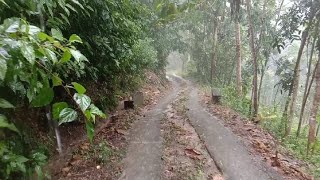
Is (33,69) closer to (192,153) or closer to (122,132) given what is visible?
(192,153)

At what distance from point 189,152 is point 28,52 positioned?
195 inches

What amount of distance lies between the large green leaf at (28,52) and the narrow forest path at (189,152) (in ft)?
12.5

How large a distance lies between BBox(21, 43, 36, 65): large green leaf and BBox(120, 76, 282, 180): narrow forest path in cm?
380

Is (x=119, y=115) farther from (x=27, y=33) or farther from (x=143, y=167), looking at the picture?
(x=27, y=33)

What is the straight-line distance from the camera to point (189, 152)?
5.77 m

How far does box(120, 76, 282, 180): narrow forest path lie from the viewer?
4.96 meters

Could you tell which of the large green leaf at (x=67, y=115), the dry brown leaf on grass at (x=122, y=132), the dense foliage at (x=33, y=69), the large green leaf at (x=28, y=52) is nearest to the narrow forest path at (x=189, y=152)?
the dry brown leaf on grass at (x=122, y=132)

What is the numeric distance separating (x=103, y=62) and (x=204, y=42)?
20186mm

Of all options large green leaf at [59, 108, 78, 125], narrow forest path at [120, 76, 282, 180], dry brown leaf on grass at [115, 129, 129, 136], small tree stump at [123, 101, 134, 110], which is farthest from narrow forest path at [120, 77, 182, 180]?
large green leaf at [59, 108, 78, 125]

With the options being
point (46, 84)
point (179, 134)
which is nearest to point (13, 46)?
point (46, 84)

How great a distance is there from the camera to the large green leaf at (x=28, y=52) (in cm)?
112

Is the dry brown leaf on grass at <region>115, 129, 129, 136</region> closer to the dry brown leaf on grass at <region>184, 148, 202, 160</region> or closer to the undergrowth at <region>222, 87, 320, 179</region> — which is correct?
the dry brown leaf on grass at <region>184, 148, 202, 160</region>

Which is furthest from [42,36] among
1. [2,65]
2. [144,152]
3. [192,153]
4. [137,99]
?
[137,99]

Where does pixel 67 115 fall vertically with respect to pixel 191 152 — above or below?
above
